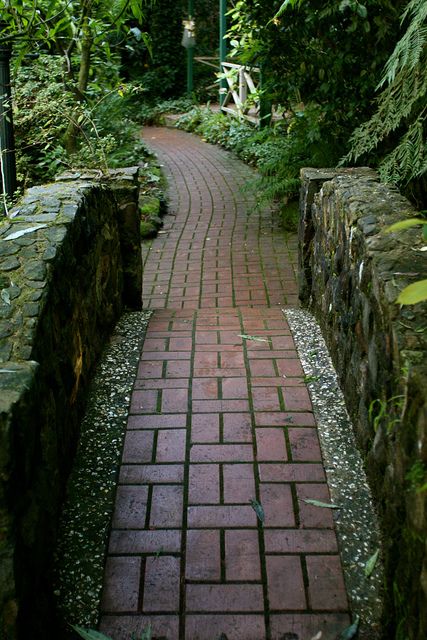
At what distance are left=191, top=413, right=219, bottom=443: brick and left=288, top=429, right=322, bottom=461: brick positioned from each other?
30 centimetres

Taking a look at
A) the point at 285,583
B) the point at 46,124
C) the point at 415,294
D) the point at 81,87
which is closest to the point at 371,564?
the point at 285,583

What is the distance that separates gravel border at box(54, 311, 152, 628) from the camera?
202 centimetres

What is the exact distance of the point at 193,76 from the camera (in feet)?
55.5

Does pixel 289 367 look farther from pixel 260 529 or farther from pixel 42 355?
pixel 42 355

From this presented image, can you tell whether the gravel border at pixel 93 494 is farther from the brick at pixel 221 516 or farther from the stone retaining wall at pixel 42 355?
the brick at pixel 221 516

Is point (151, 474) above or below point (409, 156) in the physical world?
below

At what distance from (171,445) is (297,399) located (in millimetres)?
637

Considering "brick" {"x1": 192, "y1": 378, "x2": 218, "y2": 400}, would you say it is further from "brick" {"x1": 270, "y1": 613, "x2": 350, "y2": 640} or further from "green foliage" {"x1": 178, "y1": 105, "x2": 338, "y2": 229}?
"green foliage" {"x1": 178, "y1": 105, "x2": 338, "y2": 229}

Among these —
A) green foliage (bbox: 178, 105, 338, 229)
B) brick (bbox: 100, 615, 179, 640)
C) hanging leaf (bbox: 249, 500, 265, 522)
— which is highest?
green foliage (bbox: 178, 105, 338, 229)

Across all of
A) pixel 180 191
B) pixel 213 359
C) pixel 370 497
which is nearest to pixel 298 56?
pixel 180 191

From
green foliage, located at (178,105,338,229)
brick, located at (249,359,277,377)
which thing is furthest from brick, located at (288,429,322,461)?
green foliage, located at (178,105,338,229)

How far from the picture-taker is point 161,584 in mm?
2049

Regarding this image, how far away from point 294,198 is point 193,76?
10.7 metres

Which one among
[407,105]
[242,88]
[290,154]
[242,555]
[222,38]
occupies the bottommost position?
[242,555]
